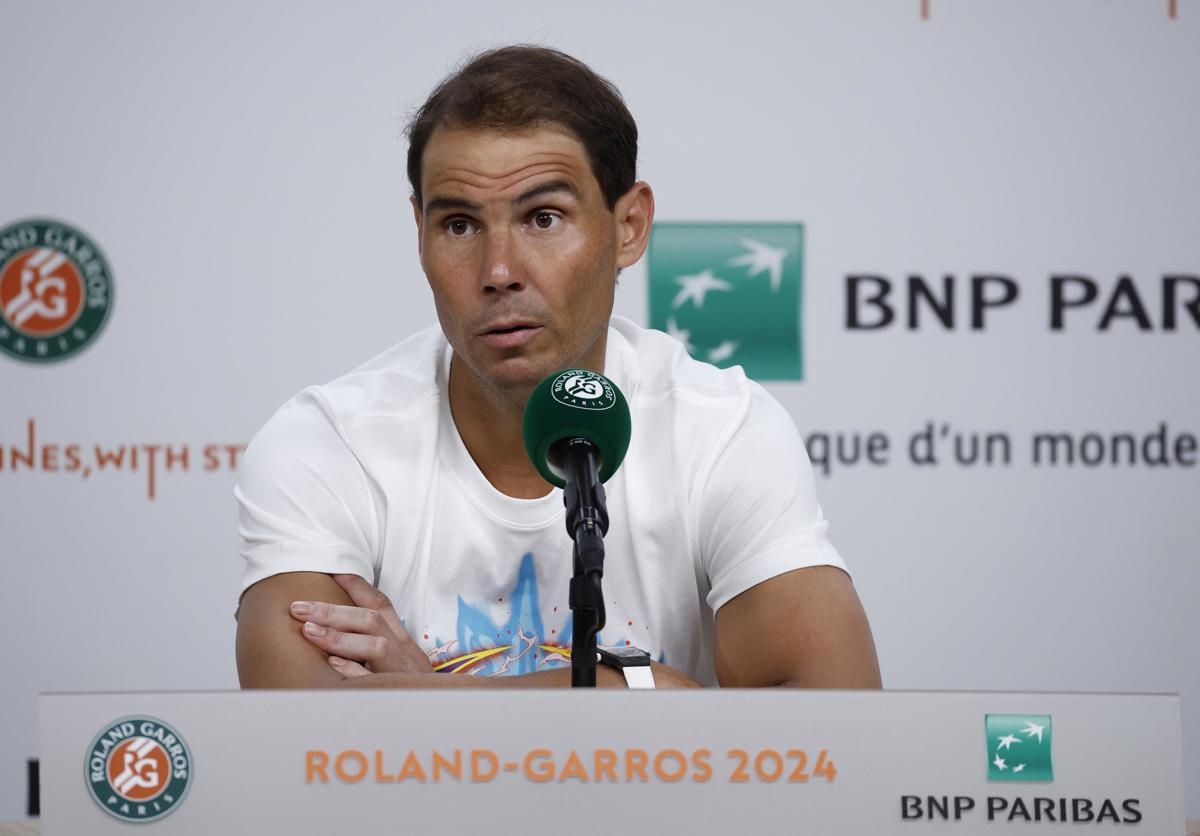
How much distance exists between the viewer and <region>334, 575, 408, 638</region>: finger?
1.86 metres

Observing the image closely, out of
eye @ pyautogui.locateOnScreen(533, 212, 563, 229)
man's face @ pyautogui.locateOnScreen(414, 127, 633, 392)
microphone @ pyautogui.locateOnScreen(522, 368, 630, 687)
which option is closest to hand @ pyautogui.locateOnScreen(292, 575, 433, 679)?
man's face @ pyautogui.locateOnScreen(414, 127, 633, 392)

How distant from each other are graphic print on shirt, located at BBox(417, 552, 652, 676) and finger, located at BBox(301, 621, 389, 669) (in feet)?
0.66

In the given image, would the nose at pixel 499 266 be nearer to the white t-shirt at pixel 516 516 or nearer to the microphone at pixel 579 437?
the white t-shirt at pixel 516 516

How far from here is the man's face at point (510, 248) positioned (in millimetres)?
1954

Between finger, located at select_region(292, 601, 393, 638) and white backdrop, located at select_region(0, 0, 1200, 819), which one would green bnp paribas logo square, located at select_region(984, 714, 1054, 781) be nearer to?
finger, located at select_region(292, 601, 393, 638)

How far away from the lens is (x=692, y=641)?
2105 millimetres

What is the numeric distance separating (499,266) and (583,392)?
2.11 ft

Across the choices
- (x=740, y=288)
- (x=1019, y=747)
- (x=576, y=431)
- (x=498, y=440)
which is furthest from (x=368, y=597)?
(x=740, y=288)

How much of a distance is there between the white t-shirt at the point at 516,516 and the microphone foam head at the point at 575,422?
662 millimetres

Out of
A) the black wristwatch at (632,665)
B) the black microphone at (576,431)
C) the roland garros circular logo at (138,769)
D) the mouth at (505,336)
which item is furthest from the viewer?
the mouth at (505,336)

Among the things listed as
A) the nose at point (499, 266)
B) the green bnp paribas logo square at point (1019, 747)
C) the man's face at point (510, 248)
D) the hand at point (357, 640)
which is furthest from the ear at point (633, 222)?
the green bnp paribas logo square at point (1019, 747)

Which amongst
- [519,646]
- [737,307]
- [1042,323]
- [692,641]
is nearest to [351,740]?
[519,646]

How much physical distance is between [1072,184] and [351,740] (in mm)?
2751

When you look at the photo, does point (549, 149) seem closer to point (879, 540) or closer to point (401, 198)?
point (401, 198)
